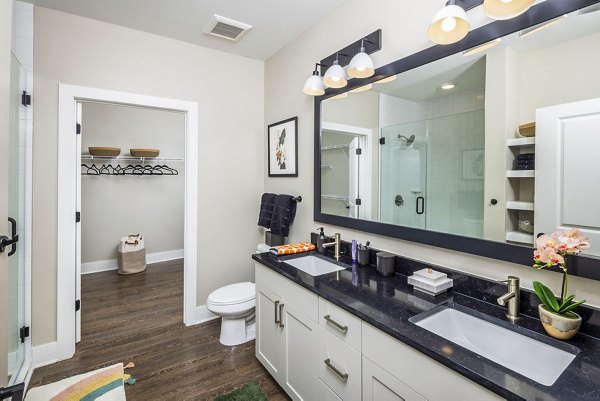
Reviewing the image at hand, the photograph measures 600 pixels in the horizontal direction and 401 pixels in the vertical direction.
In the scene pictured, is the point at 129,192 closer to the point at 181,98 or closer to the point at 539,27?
the point at 181,98

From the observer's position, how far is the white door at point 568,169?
104cm

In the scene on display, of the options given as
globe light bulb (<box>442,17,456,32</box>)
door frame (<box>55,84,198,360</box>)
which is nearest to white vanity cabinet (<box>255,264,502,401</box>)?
globe light bulb (<box>442,17,456,32</box>)

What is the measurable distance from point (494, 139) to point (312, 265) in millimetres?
1346

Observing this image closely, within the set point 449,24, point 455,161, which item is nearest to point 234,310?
point 455,161

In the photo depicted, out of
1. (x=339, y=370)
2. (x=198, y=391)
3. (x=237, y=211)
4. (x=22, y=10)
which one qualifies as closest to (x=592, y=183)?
(x=339, y=370)

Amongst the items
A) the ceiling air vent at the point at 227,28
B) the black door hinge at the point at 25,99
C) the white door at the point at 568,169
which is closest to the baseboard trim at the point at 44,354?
the black door hinge at the point at 25,99

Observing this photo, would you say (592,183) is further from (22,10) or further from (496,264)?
(22,10)

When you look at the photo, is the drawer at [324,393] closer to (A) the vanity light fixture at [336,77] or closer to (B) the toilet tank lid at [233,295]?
(B) the toilet tank lid at [233,295]

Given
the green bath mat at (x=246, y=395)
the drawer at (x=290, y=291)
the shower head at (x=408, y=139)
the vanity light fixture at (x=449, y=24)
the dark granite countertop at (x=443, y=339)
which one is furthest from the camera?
the green bath mat at (x=246, y=395)

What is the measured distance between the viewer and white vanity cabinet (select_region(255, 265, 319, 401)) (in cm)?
156

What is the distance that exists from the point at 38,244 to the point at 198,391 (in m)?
1.59

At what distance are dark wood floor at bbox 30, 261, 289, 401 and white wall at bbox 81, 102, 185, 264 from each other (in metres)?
1.13

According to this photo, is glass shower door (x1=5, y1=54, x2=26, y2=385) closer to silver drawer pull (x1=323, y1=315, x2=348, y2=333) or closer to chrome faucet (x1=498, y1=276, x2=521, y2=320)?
silver drawer pull (x1=323, y1=315, x2=348, y2=333)

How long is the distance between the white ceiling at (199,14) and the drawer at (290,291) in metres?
1.85
